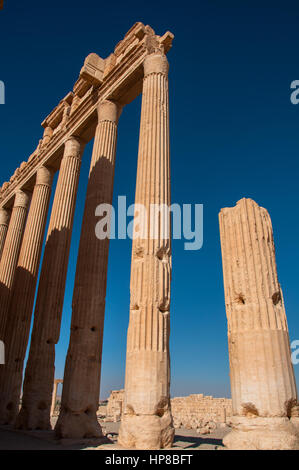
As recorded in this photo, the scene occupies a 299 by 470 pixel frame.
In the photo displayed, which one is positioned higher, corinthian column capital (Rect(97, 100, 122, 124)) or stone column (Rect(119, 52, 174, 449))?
corinthian column capital (Rect(97, 100, 122, 124))

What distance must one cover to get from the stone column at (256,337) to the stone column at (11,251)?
14.6m

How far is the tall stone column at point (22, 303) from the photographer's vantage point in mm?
16500

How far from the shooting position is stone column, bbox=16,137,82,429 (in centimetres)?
1409

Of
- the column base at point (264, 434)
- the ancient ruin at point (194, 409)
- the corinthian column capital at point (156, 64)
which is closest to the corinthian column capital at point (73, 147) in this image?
the corinthian column capital at point (156, 64)

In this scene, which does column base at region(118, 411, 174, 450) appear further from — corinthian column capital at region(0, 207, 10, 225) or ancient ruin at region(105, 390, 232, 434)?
corinthian column capital at region(0, 207, 10, 225)

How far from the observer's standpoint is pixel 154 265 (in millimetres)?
9938

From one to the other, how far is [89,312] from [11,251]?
37.0ft

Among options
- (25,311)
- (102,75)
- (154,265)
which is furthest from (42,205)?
(154,265)

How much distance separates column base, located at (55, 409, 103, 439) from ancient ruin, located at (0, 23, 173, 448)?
3 cm

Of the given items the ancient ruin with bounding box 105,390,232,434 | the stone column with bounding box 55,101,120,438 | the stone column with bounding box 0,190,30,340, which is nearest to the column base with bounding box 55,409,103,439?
the stone column with bounding box 55,101,120,438

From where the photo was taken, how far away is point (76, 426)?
11.3 m

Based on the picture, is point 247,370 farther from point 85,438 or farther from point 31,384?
point 31,384

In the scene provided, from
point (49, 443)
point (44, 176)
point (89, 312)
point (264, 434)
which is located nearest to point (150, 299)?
point (89, 312)

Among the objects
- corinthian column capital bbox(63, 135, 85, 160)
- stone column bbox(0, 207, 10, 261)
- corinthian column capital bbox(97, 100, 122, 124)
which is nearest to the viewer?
corinthian column capital bbox(97, 100, 122, 124)
